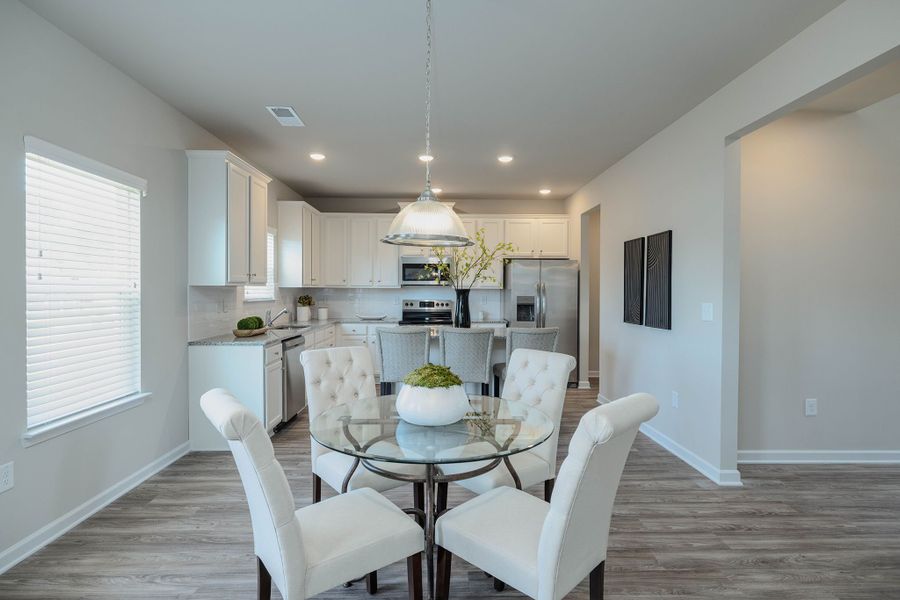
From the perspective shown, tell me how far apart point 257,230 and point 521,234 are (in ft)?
11.7

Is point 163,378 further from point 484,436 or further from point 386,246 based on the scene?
point 386,246

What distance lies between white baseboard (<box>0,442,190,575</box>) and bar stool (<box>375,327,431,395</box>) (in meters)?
1.78

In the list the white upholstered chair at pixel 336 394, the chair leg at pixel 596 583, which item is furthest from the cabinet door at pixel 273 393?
the chair leg at pixel 596 583

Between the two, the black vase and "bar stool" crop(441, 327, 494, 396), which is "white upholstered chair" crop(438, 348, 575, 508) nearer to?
"bar stool" crop(441, 327, 494, 396)

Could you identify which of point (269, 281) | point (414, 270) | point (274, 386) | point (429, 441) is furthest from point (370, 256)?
point (429, 441)

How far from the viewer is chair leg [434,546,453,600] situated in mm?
1608

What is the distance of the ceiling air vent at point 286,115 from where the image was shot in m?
3.31

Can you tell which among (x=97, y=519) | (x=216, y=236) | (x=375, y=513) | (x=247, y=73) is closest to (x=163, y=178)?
(x=216, y=236)

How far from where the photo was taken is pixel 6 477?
2.05m

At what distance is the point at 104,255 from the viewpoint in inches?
106

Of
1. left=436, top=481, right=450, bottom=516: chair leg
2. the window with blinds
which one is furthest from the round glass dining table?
the window with blinds

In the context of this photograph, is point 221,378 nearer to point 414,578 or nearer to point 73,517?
point 73,517

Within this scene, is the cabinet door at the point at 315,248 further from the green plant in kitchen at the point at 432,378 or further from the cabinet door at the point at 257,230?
the green plant in kitchen at the point at 432,378

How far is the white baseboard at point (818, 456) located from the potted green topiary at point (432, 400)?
271 cm
